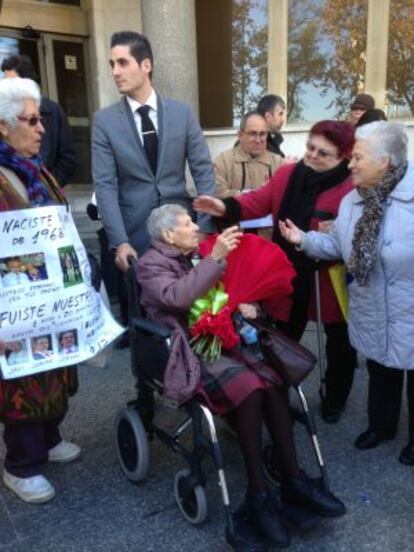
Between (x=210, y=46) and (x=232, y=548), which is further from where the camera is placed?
(x=210, y=46)

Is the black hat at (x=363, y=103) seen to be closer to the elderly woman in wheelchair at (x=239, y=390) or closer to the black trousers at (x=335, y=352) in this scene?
the black trousers at (x=335, y=352)

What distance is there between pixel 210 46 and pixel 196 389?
8074 mm

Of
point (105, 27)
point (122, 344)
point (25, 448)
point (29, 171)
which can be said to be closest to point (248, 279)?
point (29, 171)

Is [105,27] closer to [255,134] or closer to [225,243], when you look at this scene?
[255,134]

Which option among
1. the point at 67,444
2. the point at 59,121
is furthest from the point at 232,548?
the point at 59,121

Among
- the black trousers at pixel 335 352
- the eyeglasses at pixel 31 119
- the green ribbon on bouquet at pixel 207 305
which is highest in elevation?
the eyeglasses at pixel 31 119

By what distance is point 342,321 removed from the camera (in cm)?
308

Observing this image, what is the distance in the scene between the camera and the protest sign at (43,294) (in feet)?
7.39

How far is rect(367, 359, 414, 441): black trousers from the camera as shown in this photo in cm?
287

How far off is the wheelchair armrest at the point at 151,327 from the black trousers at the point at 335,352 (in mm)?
938

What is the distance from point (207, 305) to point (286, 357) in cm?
40

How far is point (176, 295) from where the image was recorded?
7.77ft

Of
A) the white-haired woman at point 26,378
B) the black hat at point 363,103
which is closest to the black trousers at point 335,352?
the white-haired woman at point 26,378

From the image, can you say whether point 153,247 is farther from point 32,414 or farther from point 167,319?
point 32,414
